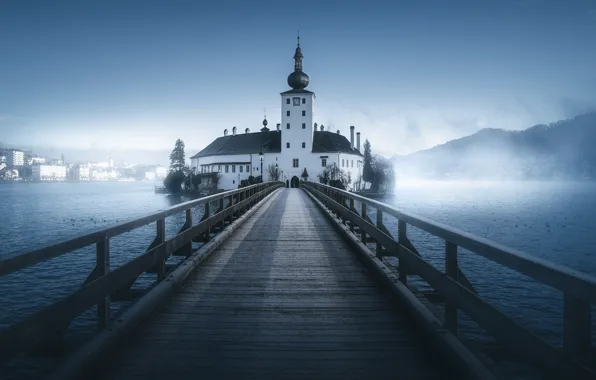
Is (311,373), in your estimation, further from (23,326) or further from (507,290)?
(507,290)

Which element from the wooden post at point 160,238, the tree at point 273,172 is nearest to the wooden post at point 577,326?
the wooden post at point 160,238

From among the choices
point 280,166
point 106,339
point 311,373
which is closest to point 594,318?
point 311,373

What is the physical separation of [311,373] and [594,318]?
50.0 ft

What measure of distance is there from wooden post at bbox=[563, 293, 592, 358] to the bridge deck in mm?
1406

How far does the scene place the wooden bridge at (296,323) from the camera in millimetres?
2512

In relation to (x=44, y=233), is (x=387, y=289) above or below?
above

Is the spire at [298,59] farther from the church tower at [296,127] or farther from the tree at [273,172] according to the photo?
the tree at [273,172]

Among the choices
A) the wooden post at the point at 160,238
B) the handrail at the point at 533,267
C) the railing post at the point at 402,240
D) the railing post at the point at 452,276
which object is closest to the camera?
the handrail at the point at 533,267

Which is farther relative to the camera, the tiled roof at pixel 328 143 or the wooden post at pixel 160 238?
the tiled roof at pixel 328 143

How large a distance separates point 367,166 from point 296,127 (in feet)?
95.0

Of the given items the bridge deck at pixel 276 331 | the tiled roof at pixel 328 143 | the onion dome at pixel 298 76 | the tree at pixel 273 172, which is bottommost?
the bridge deck at pixel 276 331

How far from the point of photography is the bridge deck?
348cm

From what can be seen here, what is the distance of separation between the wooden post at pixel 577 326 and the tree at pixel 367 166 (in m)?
95.6

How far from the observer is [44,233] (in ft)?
109
